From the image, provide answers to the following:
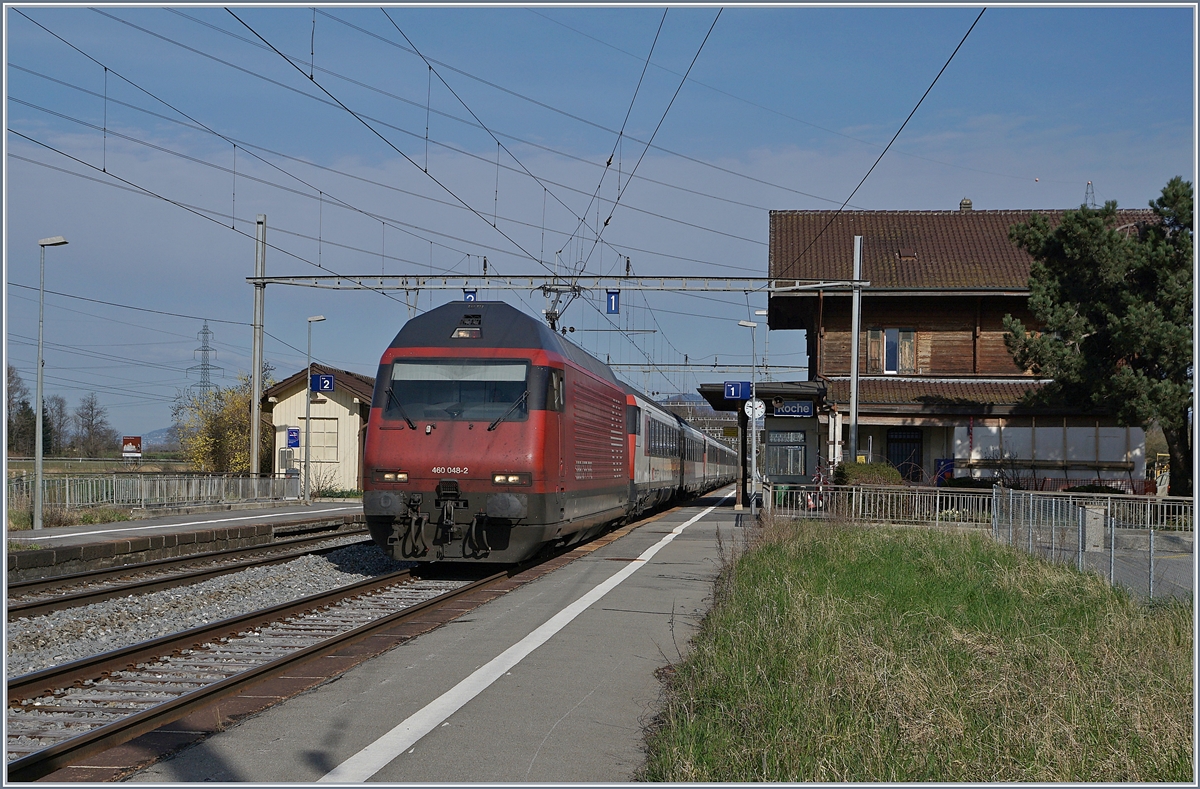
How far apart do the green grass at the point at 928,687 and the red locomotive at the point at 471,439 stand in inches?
138

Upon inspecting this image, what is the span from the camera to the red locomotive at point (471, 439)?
13984 mm

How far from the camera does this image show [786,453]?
3631 cm

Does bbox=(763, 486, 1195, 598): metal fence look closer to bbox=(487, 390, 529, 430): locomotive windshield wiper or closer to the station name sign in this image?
the station name sign

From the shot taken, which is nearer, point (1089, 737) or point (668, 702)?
point (1089, 737)

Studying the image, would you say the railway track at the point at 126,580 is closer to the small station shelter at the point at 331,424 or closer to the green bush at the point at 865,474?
the green bush at the point at 865,474

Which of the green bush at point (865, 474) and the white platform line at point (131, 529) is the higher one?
the green bush at point (865, 474)

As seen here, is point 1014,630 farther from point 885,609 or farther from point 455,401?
point 455,401

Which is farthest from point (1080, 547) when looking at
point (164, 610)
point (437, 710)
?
point (164, 610)

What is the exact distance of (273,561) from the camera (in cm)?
1738

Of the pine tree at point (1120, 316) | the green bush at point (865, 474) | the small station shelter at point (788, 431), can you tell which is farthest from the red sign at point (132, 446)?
the pine tree at point (1120, 316)

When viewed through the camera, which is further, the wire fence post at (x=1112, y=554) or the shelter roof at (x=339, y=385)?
the shelter roof at (x=339, y=385)

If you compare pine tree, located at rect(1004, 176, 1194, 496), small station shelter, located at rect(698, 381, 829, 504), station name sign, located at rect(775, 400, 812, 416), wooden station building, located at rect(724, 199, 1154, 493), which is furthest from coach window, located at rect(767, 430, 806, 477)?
pine tree, located at rect(1004, 176, 1194, 496)

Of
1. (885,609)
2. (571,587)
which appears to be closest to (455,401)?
(571,587)

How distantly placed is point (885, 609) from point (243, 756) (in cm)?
605
